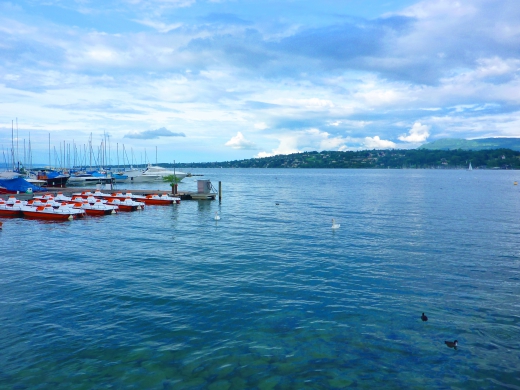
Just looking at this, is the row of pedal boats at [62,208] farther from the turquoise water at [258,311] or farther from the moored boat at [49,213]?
Answer: the turquoise water at [258,311]

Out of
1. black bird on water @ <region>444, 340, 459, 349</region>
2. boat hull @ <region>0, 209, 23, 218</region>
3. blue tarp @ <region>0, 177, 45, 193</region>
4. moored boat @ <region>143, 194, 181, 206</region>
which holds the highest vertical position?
blue tarp @ <region>0, 177, 45, 193</region>

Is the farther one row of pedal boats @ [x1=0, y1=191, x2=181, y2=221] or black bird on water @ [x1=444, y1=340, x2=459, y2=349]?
row of pedal boats @ [x1=0, y1=191, x2=181, y2=221]

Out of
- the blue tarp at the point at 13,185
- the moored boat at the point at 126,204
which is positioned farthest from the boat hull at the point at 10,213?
the blue tarp at the point at 13,185

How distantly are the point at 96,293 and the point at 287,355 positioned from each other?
404 inches

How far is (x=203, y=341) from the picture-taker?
13.1 metres

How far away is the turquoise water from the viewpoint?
11250 millimetres

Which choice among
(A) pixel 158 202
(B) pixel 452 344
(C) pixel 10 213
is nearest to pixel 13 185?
(C) pixel 10 213

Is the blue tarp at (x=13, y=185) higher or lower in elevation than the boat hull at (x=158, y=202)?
higher

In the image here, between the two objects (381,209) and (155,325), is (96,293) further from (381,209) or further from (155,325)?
(381,209)

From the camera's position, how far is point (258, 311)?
15727 millimetres

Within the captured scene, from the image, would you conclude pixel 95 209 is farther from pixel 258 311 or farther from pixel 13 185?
pixel 258 311

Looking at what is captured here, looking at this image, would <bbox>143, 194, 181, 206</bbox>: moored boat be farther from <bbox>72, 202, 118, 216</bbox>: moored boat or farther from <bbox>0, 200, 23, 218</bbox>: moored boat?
<bbox>0, 200, 23, 218</bbox>: moored boat

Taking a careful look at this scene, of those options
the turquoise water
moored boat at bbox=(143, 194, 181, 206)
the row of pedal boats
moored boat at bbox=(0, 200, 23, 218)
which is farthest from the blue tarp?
the turquoise water

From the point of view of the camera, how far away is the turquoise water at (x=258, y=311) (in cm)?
1125
